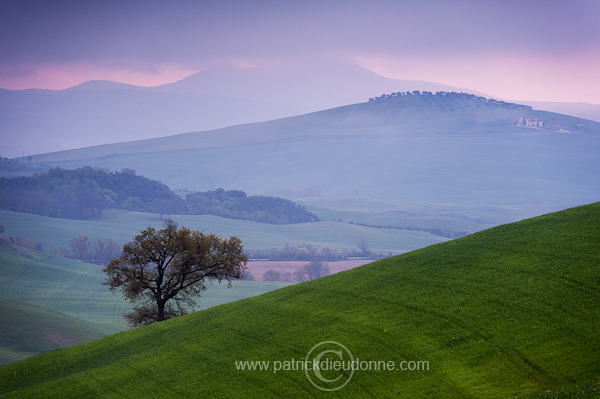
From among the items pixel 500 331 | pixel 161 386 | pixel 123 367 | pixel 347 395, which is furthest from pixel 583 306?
pixel 123 367

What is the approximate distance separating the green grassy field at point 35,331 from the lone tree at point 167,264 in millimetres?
36604

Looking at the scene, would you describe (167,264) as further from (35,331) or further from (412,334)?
(35,331)

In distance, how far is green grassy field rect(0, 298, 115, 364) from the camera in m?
96.2

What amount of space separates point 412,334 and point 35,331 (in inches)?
3403

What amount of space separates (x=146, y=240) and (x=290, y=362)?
103 feet

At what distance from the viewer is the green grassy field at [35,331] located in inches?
3787

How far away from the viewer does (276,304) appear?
136 feet
